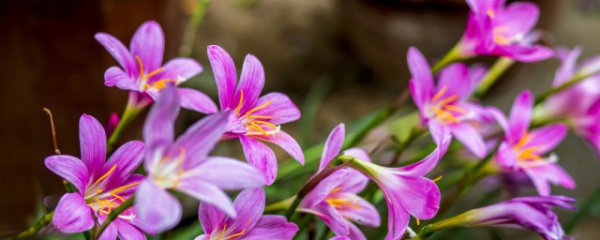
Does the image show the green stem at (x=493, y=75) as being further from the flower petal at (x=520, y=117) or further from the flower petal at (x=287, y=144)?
the flower petal at (x=287, y=144)

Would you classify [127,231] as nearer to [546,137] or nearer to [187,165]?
[187,165]

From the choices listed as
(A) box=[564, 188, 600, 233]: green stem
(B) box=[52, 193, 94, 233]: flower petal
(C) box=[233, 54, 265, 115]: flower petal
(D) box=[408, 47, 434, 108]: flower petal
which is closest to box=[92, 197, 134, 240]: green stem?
(B) box=[52, 193, 94, 233]: flower petal

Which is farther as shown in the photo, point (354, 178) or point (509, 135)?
point (509, 135)

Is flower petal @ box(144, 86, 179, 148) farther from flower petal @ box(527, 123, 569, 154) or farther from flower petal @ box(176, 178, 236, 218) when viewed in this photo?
flower petal @ box(527, 123, 569, 154)

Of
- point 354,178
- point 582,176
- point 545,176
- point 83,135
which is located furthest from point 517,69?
point 83,135

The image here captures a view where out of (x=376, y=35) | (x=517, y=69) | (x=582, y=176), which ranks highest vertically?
(x=376, y=35)

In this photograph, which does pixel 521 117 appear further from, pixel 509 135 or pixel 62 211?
pixel 62 211
